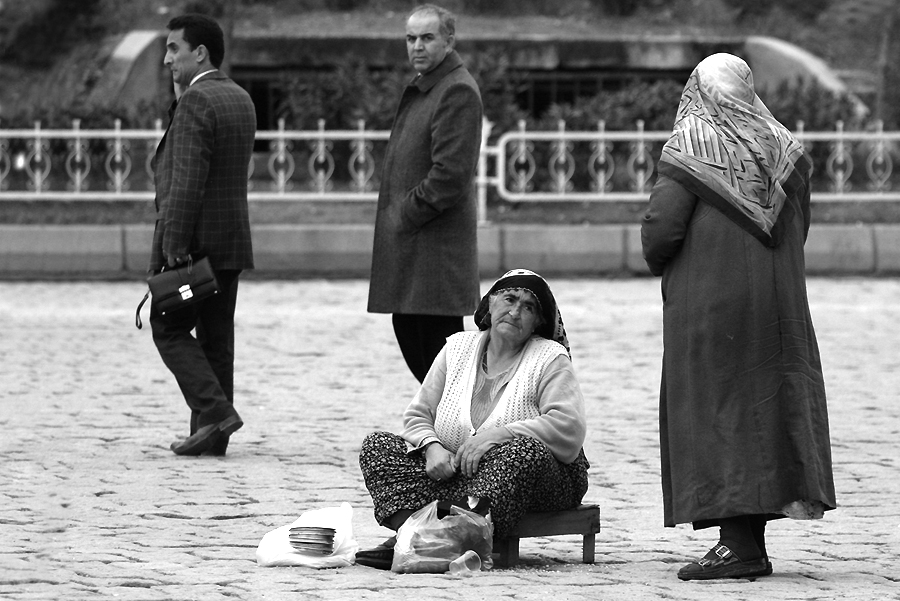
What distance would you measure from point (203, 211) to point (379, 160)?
336 inches

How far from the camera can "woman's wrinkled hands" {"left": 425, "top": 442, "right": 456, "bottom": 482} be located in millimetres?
5191

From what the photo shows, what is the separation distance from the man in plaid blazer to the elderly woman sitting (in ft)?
6.27

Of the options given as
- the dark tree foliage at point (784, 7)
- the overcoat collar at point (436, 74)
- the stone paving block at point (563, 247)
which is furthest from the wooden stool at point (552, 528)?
the dark tree foliage at point (784, 7)

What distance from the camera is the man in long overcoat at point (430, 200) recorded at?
271 inches

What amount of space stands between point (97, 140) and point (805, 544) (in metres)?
10.8

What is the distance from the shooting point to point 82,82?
61.9ft

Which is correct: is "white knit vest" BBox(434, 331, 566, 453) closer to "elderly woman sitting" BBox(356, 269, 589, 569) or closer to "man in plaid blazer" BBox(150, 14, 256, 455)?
"elderly woman sitting" BBox(356, 269, 589, 569)

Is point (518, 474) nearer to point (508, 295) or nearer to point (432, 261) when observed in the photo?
point (508, 295)

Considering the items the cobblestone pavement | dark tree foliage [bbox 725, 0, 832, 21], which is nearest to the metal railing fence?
the cobblestone pavement

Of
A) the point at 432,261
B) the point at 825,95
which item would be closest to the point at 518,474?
the point at 432,261

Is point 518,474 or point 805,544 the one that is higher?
point 518,474

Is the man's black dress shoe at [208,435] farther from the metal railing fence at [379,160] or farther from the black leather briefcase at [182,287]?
the metal railing fence at [379,160]

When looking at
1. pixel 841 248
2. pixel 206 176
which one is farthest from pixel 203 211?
pixel 841 248

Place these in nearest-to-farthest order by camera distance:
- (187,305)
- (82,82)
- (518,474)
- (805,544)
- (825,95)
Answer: (518,474) → (805,544) → (187,305) → (825,95) → (82,82)
